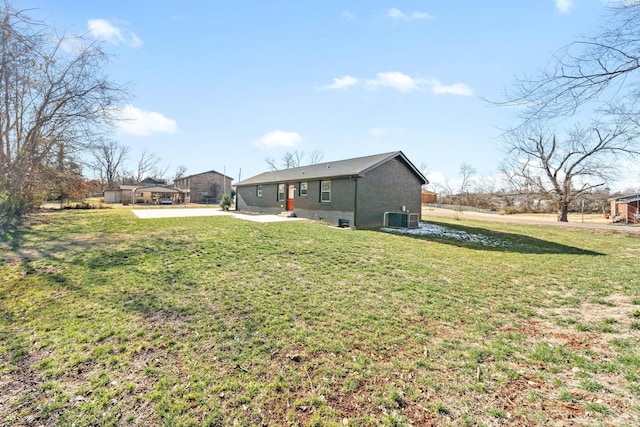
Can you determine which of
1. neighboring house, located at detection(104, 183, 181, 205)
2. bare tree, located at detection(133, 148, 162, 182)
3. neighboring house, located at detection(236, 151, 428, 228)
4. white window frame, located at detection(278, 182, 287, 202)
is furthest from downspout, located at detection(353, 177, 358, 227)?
bare tree, located at detection(133, 148, 162, 182)

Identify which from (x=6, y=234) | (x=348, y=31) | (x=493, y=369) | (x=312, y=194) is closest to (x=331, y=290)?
(x=493, y=369)

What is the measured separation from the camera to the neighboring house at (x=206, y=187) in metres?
43.6

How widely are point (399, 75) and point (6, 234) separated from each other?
51.3 ft

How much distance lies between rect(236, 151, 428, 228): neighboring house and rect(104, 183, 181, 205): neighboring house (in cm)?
2930

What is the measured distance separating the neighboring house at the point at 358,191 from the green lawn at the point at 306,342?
23.3 ft

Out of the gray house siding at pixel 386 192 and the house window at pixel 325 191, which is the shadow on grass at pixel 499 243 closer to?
the gray house siding at pixel 386 192

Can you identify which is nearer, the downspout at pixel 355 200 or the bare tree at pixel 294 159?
the downspout at pixel 355 200

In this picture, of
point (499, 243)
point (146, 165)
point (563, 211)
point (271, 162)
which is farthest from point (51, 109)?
point (146, 165)

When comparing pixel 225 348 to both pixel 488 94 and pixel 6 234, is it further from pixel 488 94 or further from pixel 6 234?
pixel 6 234

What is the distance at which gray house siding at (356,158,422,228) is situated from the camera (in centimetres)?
1386

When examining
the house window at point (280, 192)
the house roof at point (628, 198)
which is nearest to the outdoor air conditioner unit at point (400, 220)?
the house window at point (280, 192)

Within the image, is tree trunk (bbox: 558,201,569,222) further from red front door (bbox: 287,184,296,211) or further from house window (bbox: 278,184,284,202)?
house window (bbox: 278,184,284,202)

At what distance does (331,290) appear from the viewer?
5.09 metres

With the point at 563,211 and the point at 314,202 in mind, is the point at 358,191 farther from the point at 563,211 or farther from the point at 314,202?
the point at 563,211
